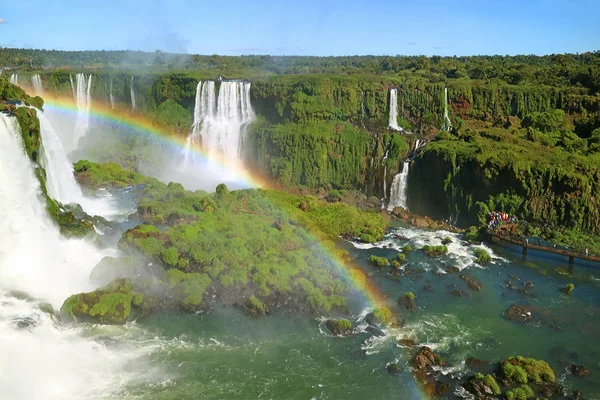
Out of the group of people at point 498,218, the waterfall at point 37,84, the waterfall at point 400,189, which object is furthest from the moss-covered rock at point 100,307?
the waterfall at point 37,84

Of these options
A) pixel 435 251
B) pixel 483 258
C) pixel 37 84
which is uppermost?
pixel 37 84

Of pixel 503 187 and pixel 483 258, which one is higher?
pixel 503 187

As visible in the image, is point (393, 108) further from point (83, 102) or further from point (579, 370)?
point (83, 102)

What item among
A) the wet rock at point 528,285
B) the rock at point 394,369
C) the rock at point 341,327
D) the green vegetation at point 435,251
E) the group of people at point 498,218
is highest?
the group of people at point 498,218

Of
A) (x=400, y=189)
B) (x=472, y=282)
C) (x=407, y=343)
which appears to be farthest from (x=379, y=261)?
(x=400, y=189)

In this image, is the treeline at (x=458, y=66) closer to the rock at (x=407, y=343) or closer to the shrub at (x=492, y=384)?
the rock at (x=407, y=343)

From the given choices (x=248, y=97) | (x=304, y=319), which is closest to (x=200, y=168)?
(x=248, y=97)

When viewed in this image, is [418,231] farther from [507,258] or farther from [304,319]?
[304,319]
